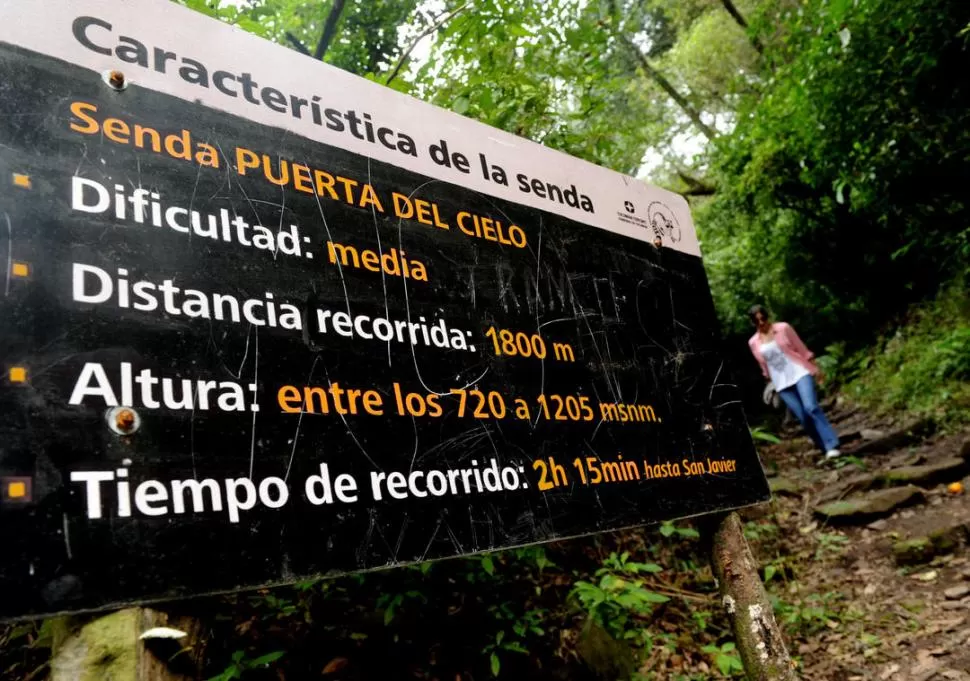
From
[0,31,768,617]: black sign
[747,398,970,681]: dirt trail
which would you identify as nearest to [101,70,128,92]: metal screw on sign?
[0,31,768,617]: black sign

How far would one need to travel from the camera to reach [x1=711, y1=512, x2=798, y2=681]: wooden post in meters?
2.25

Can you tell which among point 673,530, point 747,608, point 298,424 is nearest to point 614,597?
point 747,608

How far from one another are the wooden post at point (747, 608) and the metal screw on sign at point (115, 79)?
2.63 m

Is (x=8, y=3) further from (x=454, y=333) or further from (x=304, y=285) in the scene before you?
(x=454, y=333)

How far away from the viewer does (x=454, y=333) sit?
1.84 m

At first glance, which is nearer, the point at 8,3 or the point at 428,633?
the point at 8,3

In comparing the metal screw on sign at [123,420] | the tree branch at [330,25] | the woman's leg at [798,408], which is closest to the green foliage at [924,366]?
the woman's leg at [798,408]

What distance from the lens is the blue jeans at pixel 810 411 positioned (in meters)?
5.79

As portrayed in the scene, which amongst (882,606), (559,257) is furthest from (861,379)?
(559,257)

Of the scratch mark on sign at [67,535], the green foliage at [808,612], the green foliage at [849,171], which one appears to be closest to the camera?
the scratch mark on sign at [67,535]

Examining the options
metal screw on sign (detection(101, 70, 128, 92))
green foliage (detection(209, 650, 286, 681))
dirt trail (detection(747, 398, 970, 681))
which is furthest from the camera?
dirt trail (detection(747, 398, 970, 681))

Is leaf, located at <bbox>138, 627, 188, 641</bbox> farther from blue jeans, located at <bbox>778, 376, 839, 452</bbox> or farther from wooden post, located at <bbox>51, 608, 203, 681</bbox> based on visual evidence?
blue jeans, located at <bbox>778, 376, 839, 452</bbox>

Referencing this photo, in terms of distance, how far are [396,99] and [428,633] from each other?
8.22 ft

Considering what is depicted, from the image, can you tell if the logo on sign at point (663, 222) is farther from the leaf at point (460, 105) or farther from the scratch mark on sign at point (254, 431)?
the scratch mark on sign at point (254, 431)
